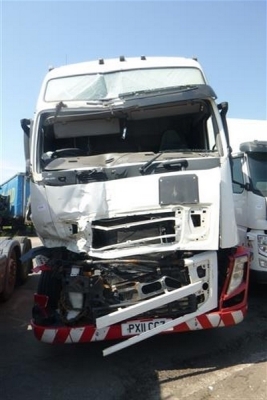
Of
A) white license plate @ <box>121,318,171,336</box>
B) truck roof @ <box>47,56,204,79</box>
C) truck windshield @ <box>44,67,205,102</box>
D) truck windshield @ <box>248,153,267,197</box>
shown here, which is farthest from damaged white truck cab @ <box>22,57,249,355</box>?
truck windshield @ <box>248,153,267,197</box>

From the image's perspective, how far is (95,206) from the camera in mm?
4031

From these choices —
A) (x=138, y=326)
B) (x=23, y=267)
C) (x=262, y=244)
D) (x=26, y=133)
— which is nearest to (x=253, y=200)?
(x=262, y=244)

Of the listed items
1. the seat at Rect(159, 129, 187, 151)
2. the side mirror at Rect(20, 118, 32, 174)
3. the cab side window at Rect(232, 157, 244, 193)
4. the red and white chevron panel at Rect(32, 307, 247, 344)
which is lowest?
the red and white chevron panel at Rect(32, 307, 247, 344)

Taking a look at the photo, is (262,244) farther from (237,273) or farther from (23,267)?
(23,267)

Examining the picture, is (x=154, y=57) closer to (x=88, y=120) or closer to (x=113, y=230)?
(x=88, y=120)

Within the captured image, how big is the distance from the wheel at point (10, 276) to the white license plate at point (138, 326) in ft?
A: 11.0

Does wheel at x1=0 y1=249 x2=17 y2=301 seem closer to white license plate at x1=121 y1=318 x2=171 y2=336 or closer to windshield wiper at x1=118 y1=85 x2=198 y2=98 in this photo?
white license plate at x1=121 y1=318 x2=171 y2=336

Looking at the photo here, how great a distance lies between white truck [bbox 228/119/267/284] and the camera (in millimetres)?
5781

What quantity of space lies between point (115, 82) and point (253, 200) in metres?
2.67

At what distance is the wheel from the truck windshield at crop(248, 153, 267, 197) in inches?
166

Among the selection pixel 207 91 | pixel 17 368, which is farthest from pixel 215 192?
pixel 17 368

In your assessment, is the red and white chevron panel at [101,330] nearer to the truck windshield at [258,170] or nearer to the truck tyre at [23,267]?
the truck windshield at [258,170]

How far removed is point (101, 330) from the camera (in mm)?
3896

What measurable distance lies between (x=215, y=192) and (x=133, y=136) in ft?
5.80
